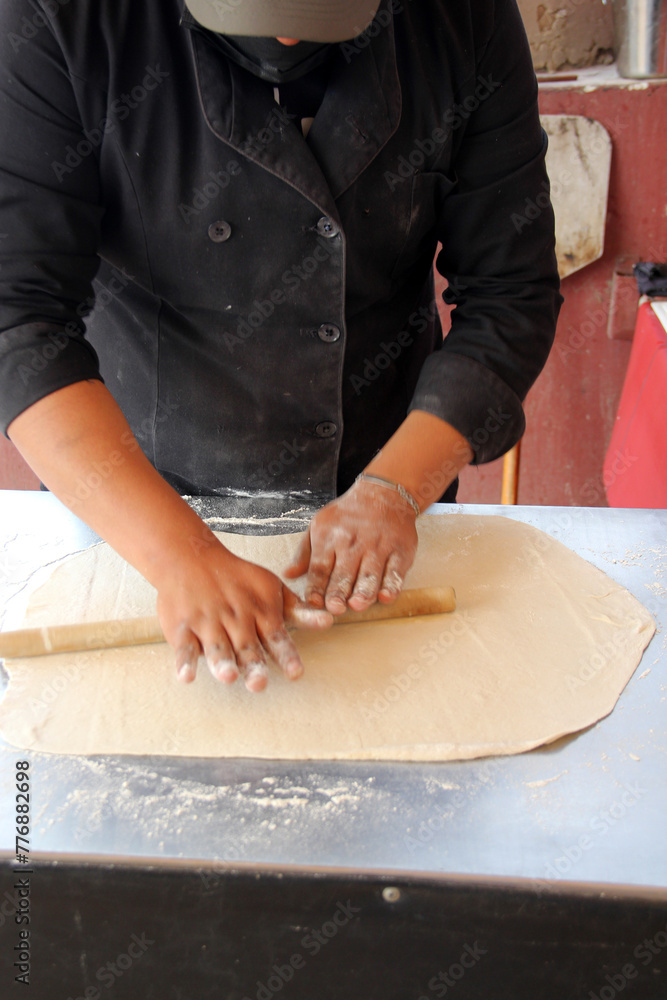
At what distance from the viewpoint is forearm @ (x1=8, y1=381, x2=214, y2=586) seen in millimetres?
1103

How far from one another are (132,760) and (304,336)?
0.75 meters

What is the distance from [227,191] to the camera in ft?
4.00

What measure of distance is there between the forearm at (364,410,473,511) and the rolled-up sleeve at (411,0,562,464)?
0.02 m

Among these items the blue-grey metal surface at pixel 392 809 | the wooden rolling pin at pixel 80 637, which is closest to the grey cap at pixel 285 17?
the wooden rolling pin at pixel 80 637

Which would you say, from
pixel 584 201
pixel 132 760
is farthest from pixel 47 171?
pixel 584 201

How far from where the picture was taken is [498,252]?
54.4 inches
